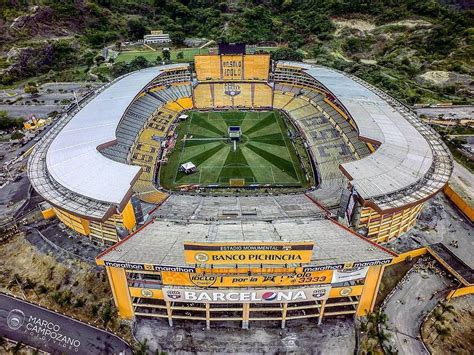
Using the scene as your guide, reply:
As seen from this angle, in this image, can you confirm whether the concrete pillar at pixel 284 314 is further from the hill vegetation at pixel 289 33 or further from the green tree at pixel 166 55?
the green tree at pixel 166 55

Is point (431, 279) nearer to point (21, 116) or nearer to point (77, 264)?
point (77, 264)

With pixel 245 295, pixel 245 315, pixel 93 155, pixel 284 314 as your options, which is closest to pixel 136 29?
pixel 93 155

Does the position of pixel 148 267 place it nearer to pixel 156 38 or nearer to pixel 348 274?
→ pixel 348 274

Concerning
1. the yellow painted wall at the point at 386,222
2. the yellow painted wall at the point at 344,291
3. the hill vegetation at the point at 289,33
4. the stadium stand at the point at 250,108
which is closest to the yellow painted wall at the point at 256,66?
the stadium stand at the point at 250,108

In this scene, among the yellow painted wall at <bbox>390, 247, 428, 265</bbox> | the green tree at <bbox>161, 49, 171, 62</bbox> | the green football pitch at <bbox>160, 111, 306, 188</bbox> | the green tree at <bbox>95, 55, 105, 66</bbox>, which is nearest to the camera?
the yellow painted wall at <bbox>390, 247, 428, 265</bbox>

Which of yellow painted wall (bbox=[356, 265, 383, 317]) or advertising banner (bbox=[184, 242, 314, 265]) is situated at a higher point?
advertising banner (bbox=[184, 242, 314, 265])

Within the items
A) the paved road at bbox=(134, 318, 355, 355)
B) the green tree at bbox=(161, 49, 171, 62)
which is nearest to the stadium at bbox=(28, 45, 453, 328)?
the paved road at bbox=(134, 318, 355, 355)

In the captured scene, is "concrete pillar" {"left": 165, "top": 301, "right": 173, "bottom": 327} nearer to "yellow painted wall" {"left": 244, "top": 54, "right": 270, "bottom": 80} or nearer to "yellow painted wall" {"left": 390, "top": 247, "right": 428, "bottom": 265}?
"yellow painted wall" {"left": 390, "top": 247, "right": 428, "bottom": 265}
